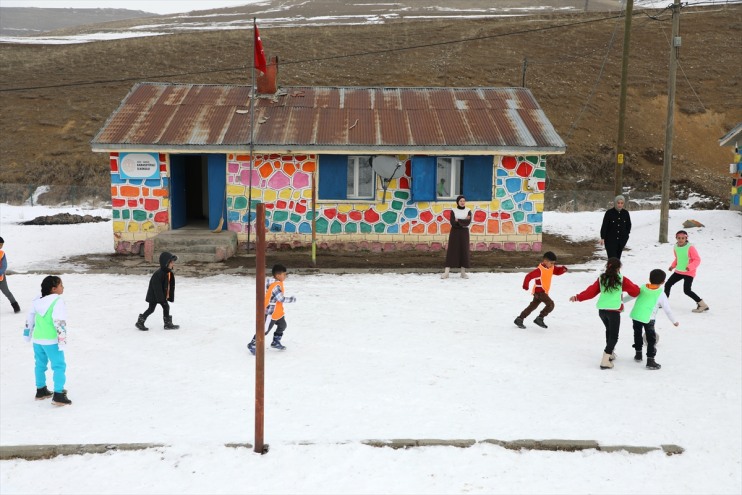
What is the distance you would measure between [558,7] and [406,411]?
8713 cm

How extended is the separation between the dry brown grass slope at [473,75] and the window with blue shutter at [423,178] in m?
20.8

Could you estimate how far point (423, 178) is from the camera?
56.6ft

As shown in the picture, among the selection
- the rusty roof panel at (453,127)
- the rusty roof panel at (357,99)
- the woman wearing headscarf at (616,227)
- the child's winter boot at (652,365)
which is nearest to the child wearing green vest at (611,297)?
the child's winter boot at (652,365)

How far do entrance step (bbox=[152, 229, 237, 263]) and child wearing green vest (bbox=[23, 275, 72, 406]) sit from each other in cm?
816

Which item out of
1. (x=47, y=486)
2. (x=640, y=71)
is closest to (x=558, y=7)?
(x=640, y=71)

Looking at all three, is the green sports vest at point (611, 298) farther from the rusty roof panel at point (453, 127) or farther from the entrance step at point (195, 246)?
the entrance step at point (195, 246)

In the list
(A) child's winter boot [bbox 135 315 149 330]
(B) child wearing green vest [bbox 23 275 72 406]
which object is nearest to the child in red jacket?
(A) child's winter boot [bbox 135 315 149 330]

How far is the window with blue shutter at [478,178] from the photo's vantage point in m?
17.4

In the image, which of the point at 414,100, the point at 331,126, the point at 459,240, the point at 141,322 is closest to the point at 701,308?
the point at 459,240

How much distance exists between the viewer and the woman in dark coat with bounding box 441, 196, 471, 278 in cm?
1379

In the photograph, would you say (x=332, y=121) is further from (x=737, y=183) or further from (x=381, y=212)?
(x=737, y=183)

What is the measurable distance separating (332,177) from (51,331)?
10.7 m

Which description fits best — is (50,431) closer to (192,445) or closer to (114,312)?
(192,445)

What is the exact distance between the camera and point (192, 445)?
21.3 ft
